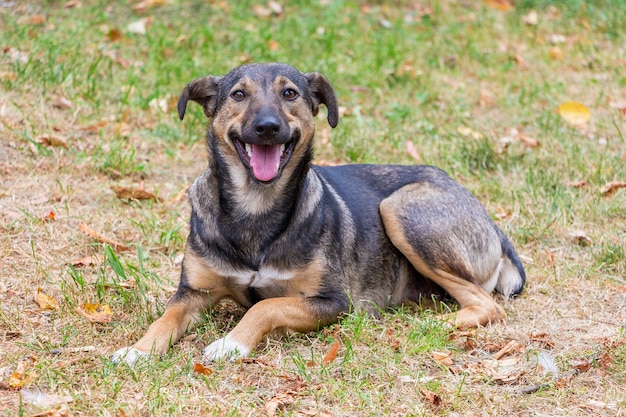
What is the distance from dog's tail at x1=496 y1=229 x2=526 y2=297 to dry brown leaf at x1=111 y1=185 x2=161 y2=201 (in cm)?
271

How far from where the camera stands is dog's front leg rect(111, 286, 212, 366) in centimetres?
443

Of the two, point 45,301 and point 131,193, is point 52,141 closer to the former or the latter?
point 131,193

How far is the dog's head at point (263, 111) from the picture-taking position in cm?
471

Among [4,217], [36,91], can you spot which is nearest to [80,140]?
[36,91]

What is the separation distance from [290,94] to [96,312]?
167 cm

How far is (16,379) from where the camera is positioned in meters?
4.06

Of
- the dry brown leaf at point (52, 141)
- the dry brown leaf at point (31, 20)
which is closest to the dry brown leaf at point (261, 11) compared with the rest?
the dry brown leaf at point (31, 20)

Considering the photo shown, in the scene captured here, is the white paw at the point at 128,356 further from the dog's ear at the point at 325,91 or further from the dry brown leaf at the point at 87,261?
the dog's ear at the point at 325,91

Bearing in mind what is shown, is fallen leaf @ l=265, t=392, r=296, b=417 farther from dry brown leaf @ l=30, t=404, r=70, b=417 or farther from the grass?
dry brown leaf @ l=30, t=404, r=70, b=417

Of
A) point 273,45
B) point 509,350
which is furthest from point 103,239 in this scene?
point 273,45

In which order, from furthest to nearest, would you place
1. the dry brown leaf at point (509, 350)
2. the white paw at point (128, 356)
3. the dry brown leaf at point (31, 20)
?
1. the dry brown leaf at point (31, 20)
2. the dry brown leaf at point (509, 350)
3. the white paw at point (128, 356)

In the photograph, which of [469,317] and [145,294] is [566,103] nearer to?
[469,317]

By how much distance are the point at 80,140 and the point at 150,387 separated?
4.00 meters

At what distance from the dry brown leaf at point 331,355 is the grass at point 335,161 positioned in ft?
0.21
